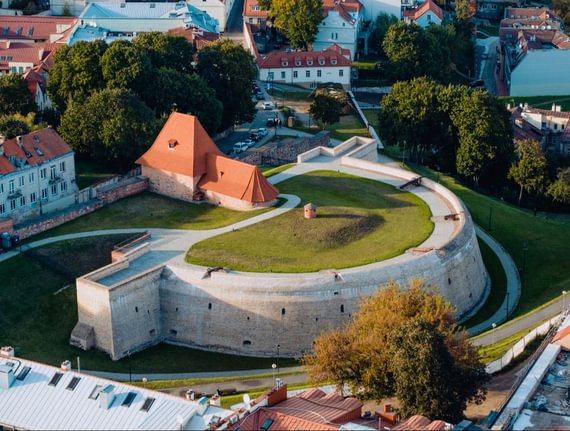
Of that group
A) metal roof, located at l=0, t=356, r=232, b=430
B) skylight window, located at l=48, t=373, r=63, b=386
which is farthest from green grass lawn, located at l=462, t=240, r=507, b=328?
skylight window, located at l=48, t=373, r=63, b=386

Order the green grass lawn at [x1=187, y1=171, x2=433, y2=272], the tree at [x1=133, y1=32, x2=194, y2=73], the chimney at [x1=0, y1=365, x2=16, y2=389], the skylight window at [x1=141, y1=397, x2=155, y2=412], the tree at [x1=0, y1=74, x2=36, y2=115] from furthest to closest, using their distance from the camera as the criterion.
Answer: the tree at [x1=133, y1=32, x2=194, y2=73]
the tree at [x1=0, y1=74, x2=36, y2=115]
the green grass lawn at [x1=187, y1=171, x2=433, y2=272]
the chimney at [x1=0, y1=365, x2=16, y2=389]
the skylight window at [x1=141, y1=397, x2=155, y2=412]

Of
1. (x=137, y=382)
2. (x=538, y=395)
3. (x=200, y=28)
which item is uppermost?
(x=200, y=28)

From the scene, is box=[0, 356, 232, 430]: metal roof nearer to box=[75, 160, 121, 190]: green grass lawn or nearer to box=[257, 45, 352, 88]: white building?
box=[75, 160, 121, 190]: green grass lawn

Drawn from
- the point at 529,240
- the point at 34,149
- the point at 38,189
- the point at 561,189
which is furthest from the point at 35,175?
the point at 561,189

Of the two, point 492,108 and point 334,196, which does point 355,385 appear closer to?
point 334,196

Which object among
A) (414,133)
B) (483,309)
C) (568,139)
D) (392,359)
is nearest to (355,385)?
(392,359)

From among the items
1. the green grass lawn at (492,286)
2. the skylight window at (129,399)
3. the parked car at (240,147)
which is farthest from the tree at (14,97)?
the skylight window at (129,399)

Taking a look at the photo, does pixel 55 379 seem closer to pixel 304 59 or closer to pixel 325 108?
pixel 325 108
